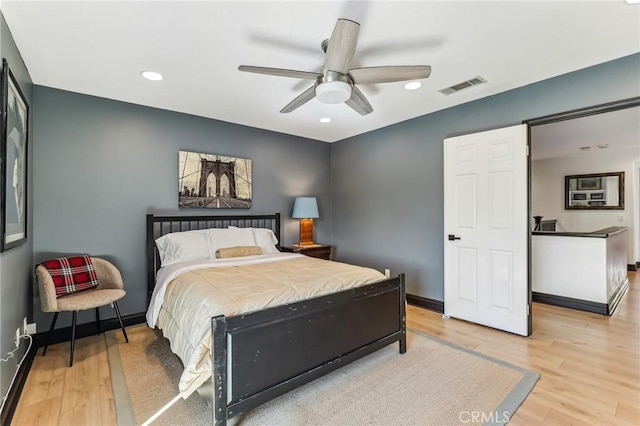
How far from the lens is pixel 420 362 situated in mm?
2523

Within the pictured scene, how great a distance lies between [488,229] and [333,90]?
2.32 meters

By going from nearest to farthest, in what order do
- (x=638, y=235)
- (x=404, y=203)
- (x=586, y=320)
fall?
1. (x=586, y=320)
2. (x=404, y=203)
3. (x=638, y=235)

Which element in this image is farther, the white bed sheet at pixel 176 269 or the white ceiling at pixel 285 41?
the white bed sheet at pixel 176 269

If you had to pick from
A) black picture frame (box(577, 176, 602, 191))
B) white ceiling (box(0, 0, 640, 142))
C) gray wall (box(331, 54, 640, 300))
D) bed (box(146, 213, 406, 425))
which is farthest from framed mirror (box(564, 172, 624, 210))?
bed (box(146, 213, 406, 425))

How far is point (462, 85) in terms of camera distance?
297 centimetres

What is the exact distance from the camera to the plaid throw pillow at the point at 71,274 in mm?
2727

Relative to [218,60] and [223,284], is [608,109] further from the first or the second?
[223,284]

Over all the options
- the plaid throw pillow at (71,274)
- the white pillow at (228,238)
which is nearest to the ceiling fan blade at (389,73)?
the white pillow at (228,238)

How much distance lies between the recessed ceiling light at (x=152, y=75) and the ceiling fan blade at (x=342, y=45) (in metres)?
1.66

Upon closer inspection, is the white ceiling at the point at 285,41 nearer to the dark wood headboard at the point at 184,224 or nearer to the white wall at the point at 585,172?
the dark wood headboard at the point at 184,224

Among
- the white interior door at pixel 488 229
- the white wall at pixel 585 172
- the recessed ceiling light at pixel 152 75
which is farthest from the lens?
the white wall at pixel 585 172

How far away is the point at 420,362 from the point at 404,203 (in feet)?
7.28

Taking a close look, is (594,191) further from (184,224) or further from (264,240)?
(184,224)

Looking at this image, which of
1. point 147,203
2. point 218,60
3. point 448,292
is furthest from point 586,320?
point 147,203
